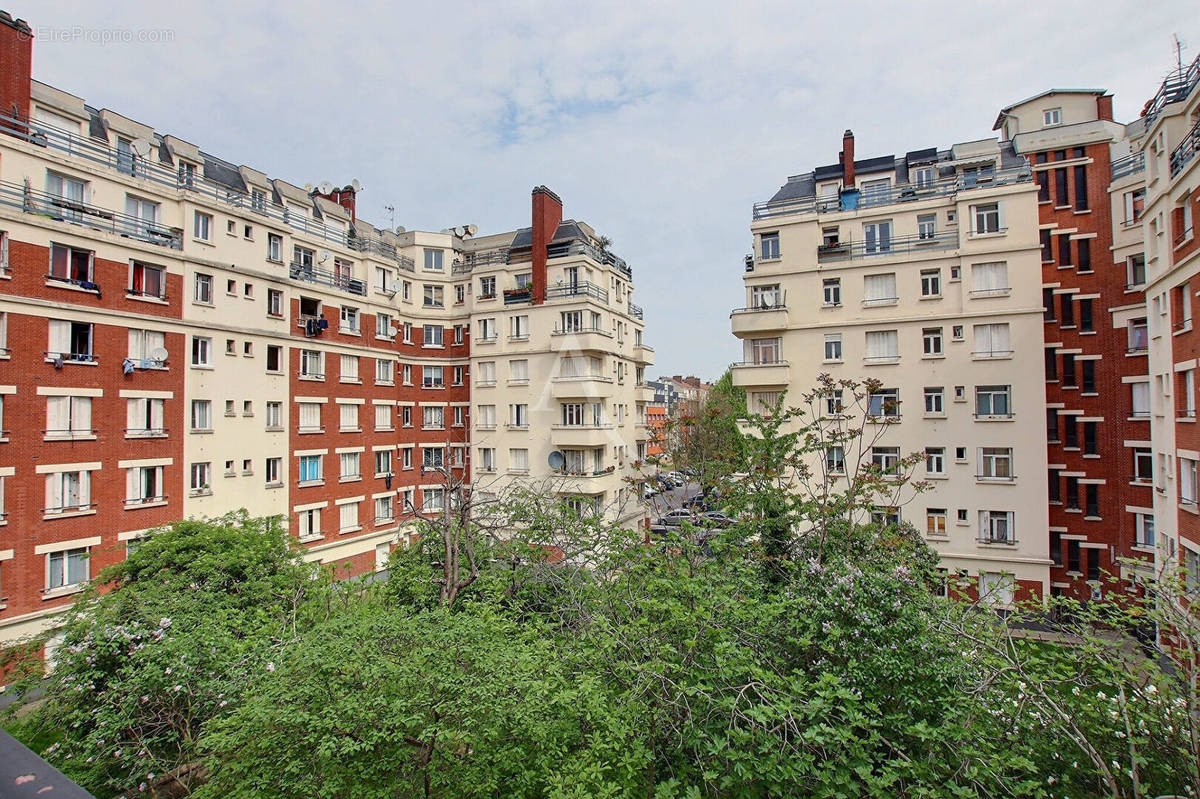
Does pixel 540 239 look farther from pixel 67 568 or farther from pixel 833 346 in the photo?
pixel 67 568

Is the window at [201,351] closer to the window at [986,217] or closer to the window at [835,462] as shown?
the window at [835,462]

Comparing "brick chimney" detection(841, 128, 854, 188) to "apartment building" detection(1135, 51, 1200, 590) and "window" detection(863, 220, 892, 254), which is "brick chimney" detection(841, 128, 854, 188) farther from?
"apartment building" detection(1135, 51, 1200, 590)

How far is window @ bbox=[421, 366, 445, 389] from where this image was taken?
32.3 meters

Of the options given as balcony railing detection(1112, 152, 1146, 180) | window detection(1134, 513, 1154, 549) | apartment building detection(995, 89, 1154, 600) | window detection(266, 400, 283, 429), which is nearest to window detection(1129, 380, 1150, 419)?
apartment building detection(995, 89, 1154, 600)

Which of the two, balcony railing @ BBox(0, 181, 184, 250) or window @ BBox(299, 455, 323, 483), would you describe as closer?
balcony railing @ BBox(0, 181, 184, 250)

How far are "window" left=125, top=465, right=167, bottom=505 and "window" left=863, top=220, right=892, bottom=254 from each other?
30.7m

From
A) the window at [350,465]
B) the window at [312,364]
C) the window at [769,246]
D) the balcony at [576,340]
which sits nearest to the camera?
the window at [312,364]

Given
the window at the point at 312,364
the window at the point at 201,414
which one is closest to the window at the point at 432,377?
the window at the point at 312,364

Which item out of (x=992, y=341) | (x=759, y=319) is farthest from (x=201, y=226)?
(x=992, y=341)

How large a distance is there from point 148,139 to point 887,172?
34528 millimetres

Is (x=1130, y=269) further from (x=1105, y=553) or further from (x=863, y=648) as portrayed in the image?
(x=863, y=648)

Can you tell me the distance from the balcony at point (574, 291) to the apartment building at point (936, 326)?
8.51m

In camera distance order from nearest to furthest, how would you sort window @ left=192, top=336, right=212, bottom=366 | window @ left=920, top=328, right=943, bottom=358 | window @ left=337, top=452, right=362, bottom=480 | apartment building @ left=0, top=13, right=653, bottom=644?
apartment building @ left=0, top=13, right=653, bottom=644
window @ left=192, top=336, right=212, bottom=366
window @ left=920, top=328, right=943, bottom=358
window @ left=337, top=452, right=362, bottom=480

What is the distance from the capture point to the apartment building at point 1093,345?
2239 centimetres
